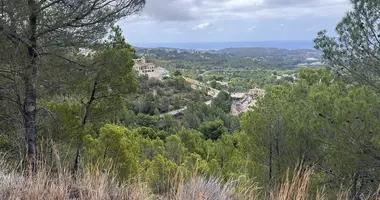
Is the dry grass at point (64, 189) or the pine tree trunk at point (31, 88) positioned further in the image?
the pine tree trunk at point (31, 88)

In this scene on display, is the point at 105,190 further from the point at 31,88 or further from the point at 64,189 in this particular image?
the point at 31,88

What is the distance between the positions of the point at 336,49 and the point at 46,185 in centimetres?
546

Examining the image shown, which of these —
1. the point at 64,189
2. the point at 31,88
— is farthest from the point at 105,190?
the point at 31,88

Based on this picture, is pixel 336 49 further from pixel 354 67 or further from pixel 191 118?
pixel 191 118

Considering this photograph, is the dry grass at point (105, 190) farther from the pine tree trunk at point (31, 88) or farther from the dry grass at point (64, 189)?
the pine tree trunk at point (31, 88)

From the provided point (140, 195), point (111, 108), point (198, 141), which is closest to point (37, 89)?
point (111, 108)

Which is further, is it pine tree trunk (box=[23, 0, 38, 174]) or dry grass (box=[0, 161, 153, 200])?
pine tree trunk (box=[23, 0, 38, 174])

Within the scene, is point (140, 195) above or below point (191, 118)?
above

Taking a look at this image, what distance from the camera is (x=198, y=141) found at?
17.8m

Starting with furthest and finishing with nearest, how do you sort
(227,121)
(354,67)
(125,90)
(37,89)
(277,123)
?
1. (227,121)
2. (125,90)
3. (277,123)
4. (37,89)
5. (354,67)

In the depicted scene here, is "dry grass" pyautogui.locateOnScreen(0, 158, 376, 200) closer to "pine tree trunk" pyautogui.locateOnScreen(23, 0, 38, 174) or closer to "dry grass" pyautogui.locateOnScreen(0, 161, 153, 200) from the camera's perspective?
"dry grass" pyautogui.locateOnScreen(0, 161, 153, 200)

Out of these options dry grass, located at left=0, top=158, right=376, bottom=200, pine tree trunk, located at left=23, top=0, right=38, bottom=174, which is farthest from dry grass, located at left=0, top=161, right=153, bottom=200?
pine tree trunk, located at left=23, top=0, right=38, bottom=174

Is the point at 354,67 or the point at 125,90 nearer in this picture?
the point at 354,67

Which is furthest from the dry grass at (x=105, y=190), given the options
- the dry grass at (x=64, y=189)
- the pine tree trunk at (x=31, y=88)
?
the pine tree trunk at (x=31, y=88)
